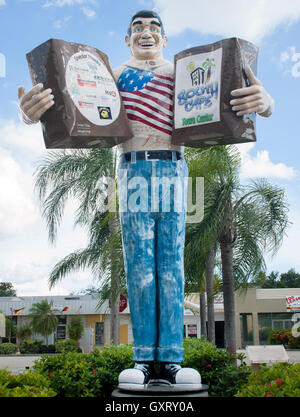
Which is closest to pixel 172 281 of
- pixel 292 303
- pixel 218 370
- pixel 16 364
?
pixel 218 370

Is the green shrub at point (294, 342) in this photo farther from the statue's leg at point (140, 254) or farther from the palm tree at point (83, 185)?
the statue's leg at point (140, 254)

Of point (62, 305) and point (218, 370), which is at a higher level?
point (218, 370)

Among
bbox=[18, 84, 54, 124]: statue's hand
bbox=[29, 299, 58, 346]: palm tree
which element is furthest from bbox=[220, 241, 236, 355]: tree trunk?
bbox=[29, 299, 58, 346]: palm tree

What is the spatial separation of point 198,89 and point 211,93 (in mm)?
130

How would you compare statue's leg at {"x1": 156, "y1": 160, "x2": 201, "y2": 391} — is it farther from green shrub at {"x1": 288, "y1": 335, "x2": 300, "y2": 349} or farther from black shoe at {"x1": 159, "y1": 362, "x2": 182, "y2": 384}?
green shrub at {"x1": 288, "y1": 335, "x2": 300, "y2": 349}

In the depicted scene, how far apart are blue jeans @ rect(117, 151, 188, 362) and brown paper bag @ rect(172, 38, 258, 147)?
1.11 feet

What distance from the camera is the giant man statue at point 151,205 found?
3389 millimetres

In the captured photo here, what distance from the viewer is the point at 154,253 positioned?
11.7ft

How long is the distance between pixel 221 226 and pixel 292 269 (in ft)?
124

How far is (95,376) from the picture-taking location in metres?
4.16

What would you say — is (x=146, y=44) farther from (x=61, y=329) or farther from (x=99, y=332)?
(x=61, y=329)

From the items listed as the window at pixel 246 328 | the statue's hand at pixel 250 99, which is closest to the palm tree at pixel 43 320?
the window at pixel 246 328
